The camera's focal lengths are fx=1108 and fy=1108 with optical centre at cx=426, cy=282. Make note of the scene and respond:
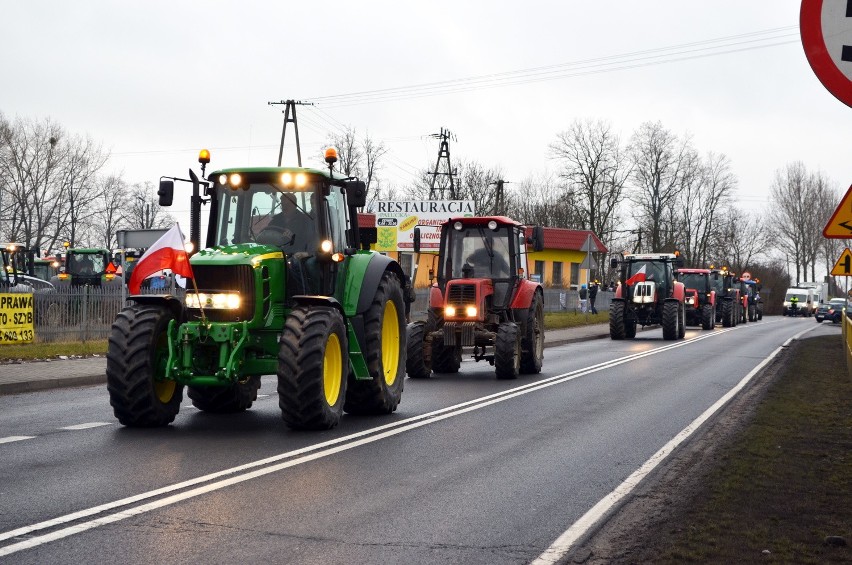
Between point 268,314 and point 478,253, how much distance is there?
9.16 meters

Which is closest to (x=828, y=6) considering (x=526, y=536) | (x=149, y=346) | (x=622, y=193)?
(x=526, y=536)

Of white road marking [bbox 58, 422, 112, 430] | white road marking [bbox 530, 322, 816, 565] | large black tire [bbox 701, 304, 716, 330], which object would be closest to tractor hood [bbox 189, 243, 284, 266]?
white road marking [bbox 58, 422, 112, 430]

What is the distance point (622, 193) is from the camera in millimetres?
82125

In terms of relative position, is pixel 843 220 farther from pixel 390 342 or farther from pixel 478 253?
pixel 478 253

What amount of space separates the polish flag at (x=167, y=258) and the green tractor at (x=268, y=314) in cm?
28

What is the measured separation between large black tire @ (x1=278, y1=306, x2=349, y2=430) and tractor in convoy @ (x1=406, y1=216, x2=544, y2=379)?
7.54 metres

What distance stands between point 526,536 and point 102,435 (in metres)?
5.45

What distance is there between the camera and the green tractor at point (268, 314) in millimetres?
10805

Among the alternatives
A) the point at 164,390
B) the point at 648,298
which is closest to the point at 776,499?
the point at 164,390

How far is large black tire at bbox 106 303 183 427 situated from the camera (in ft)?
35.3

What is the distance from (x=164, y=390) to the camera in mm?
11438

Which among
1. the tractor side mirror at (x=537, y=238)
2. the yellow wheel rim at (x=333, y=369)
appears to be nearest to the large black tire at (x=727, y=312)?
the tractor side mirror at (x=537, y=238)

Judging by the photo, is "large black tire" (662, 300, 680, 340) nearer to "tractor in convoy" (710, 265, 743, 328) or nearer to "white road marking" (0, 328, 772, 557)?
"tractor in convoy" (710, 265, 743, 328)

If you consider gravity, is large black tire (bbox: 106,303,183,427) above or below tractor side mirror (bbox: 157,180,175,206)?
below
